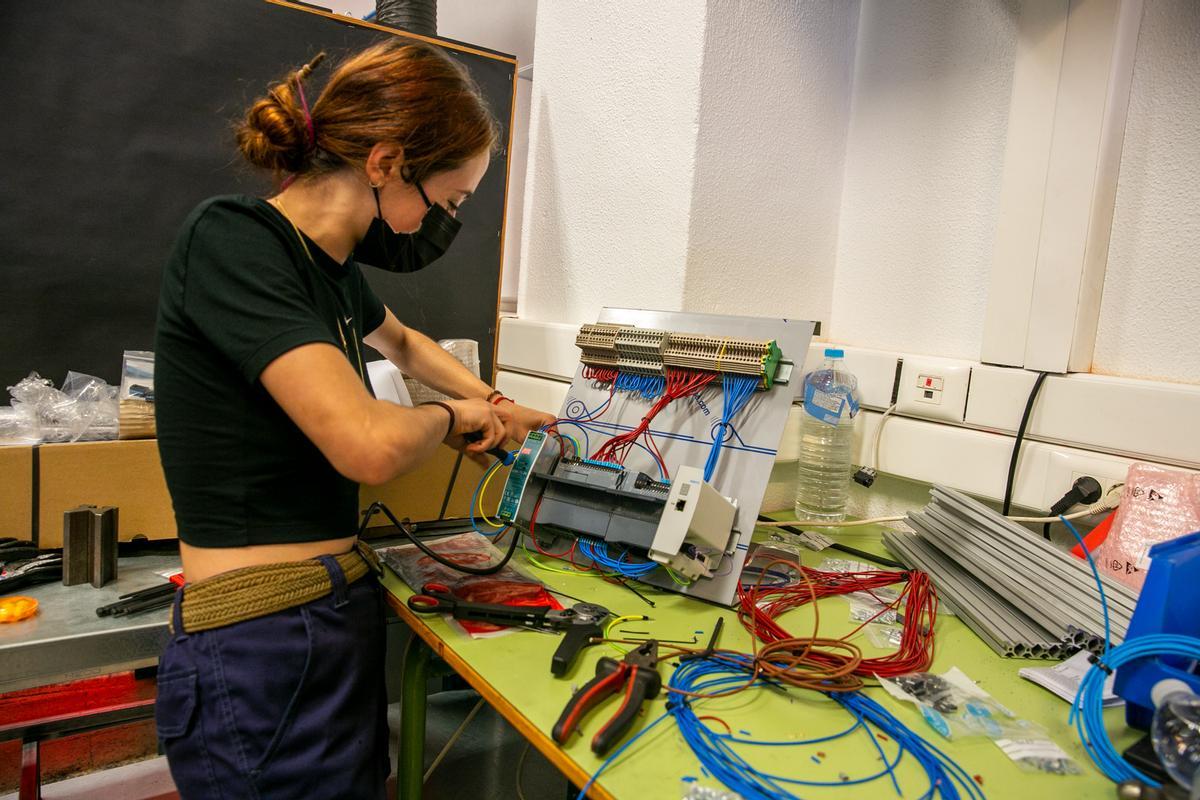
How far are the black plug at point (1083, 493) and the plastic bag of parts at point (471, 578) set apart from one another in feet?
2.88

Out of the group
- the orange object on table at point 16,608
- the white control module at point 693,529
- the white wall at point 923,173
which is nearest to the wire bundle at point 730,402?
the white control module at point 693,529

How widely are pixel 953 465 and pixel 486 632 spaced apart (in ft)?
3.25

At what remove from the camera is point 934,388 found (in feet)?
4.78

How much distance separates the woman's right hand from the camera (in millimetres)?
1050

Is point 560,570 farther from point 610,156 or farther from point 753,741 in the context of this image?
point 610,156

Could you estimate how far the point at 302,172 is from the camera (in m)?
0.99

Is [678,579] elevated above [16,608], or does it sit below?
above

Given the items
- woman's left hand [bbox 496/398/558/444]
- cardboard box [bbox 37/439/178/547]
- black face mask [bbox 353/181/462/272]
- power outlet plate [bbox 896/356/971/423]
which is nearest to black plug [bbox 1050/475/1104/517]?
power outlet plate [bbox 896/356/971/423]

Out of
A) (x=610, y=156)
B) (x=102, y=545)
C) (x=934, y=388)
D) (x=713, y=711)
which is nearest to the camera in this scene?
(x=713, y=711)

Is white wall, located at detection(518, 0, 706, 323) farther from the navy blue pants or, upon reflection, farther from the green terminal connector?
the navy blue pants

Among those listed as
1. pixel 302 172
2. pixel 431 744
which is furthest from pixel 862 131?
pixel 431 744

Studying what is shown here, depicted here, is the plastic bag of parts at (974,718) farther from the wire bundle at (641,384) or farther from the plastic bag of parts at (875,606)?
the wire bundle at (641,384)

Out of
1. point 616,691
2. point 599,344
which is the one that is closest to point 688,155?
point 599,344

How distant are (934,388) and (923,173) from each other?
53 centimetres
